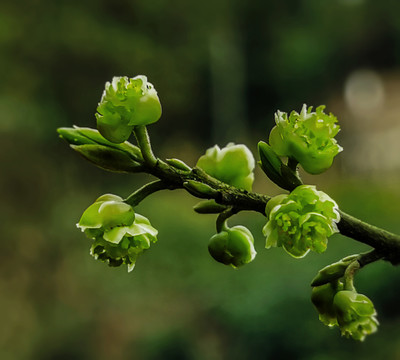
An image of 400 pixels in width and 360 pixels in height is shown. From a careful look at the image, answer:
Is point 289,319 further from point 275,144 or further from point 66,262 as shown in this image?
point 275,144

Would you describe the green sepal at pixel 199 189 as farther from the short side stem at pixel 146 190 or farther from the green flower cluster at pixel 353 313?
the green flower cluster at pixel 353 313

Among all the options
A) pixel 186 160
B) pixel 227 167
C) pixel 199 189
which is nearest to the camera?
pixel 199 189

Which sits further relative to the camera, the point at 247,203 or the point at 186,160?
the point at 186,160

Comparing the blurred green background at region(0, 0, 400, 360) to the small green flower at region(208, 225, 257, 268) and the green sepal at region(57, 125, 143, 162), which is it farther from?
the green sepal at region(57, 125, 143, 162)

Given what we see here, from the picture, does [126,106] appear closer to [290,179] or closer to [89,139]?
[89,139]

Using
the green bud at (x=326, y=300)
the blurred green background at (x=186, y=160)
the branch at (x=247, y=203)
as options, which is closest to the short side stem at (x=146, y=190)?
the branch at (x=247, y=203)

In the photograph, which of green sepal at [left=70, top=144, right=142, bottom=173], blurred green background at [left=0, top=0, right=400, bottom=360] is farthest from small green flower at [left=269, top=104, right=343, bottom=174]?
blurred green background at [left=0, top=0, right=400, bottom=360]

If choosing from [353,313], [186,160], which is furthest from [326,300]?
[186,160]

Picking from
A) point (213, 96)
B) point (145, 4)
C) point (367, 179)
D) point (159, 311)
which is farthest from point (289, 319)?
point (145, 4)
